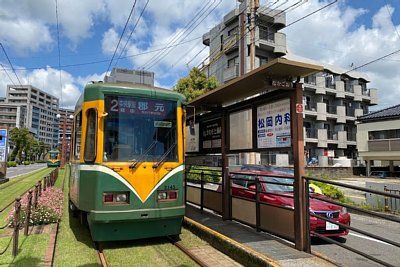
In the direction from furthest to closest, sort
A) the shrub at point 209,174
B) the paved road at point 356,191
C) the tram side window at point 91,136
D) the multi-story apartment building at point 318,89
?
the multi-story apartment building at point 318,89 → the paved road at point 356,191 → the shrub at point 209,174 → the tram side window at point 91,136

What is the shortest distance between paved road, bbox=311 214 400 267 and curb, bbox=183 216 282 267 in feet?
5.60

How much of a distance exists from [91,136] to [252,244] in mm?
3595

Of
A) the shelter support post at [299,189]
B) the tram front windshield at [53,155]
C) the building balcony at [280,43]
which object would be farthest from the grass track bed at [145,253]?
the tram front windshield at [53,155]

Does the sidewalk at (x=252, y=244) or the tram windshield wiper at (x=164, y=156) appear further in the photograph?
the tram windshield wiper at (x=164, y=156)

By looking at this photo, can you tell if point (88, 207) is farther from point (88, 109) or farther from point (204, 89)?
point (204, 89)

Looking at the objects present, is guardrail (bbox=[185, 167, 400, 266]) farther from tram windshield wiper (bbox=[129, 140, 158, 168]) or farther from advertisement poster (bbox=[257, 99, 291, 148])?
tram windshield wiper (bbox=[129, 140, 158, 168])

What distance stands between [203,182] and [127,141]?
3814 mm

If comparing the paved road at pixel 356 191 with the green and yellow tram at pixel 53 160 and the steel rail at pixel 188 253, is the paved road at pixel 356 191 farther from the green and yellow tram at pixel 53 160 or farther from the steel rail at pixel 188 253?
the green and yellow tram at pixel 53 160

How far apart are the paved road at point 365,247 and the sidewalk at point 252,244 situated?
1.11 m

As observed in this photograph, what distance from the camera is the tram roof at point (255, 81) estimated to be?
5.35 meters

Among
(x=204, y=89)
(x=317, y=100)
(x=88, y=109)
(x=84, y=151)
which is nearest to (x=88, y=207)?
(x=84, y=151)

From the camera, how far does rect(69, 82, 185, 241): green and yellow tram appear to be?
20.6 feet

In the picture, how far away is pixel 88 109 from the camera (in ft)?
21.7

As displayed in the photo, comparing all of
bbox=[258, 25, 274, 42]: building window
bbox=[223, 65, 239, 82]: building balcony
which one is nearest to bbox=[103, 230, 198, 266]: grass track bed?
bbox=[223, 65, 239, 82]: building balcony
